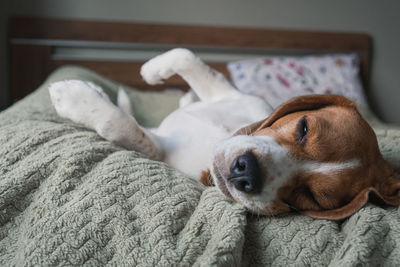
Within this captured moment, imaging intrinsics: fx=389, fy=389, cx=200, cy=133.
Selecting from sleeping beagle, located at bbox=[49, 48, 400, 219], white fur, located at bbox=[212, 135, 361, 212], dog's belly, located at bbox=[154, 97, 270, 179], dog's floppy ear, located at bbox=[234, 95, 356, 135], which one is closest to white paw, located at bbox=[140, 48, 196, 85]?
dog's belly, located at bbox=[154, 97, 270, 179]

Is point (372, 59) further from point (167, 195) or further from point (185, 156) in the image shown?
point (167, 195)

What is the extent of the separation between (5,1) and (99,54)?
785 millimetres

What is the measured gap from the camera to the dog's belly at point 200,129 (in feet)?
4.09

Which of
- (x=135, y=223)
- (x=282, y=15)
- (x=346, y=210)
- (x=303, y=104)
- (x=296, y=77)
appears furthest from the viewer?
(x=282, y=15)

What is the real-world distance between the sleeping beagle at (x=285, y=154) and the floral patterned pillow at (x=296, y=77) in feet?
5.75

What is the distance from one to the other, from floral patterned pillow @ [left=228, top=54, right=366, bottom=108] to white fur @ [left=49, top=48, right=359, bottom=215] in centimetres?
141

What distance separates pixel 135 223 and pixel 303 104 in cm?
64

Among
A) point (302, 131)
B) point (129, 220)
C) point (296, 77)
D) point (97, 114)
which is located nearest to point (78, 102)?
point (97, 114)

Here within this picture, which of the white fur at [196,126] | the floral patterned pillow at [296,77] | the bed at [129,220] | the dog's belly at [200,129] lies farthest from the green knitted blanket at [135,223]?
the floral patterned pillow at [296,77]

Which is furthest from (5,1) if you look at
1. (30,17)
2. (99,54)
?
(99,54)

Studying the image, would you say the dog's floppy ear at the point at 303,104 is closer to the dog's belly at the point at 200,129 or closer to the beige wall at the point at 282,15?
the dog's belly at the point at 200,129

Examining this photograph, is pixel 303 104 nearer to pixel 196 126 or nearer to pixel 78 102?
pixel 196 126

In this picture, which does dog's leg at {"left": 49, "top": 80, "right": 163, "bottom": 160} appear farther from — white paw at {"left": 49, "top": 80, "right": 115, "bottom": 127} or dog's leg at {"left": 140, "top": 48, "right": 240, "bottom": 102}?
dog's leg at {"left": 140, "top": 48, "right": 240, "bottom": 102}

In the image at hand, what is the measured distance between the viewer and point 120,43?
10.4ft
